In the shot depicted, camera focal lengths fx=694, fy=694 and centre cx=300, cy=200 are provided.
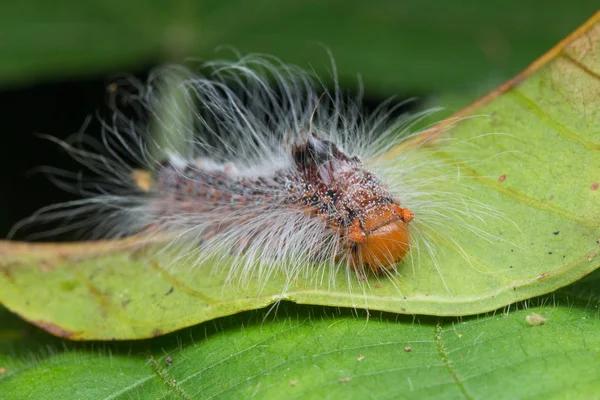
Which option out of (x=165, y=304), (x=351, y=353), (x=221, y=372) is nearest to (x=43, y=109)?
(x=165, y=304)

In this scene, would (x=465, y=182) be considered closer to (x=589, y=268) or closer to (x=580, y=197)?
(x=580, y=197)

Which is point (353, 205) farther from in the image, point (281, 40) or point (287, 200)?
point (281, 40)

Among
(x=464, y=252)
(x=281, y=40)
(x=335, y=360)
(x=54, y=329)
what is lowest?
(x=54, y=329)

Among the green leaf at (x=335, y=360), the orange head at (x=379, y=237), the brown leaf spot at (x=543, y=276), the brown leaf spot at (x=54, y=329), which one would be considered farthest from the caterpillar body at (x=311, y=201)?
the brown leaf spot at (x=54, y=329)

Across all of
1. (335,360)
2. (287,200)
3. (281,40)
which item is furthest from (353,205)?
(281,40)

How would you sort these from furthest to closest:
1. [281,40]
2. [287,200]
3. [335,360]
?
[281,40], [287,200], [335,360]

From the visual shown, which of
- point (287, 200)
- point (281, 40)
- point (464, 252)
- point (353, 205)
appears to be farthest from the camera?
point (281, 40)
